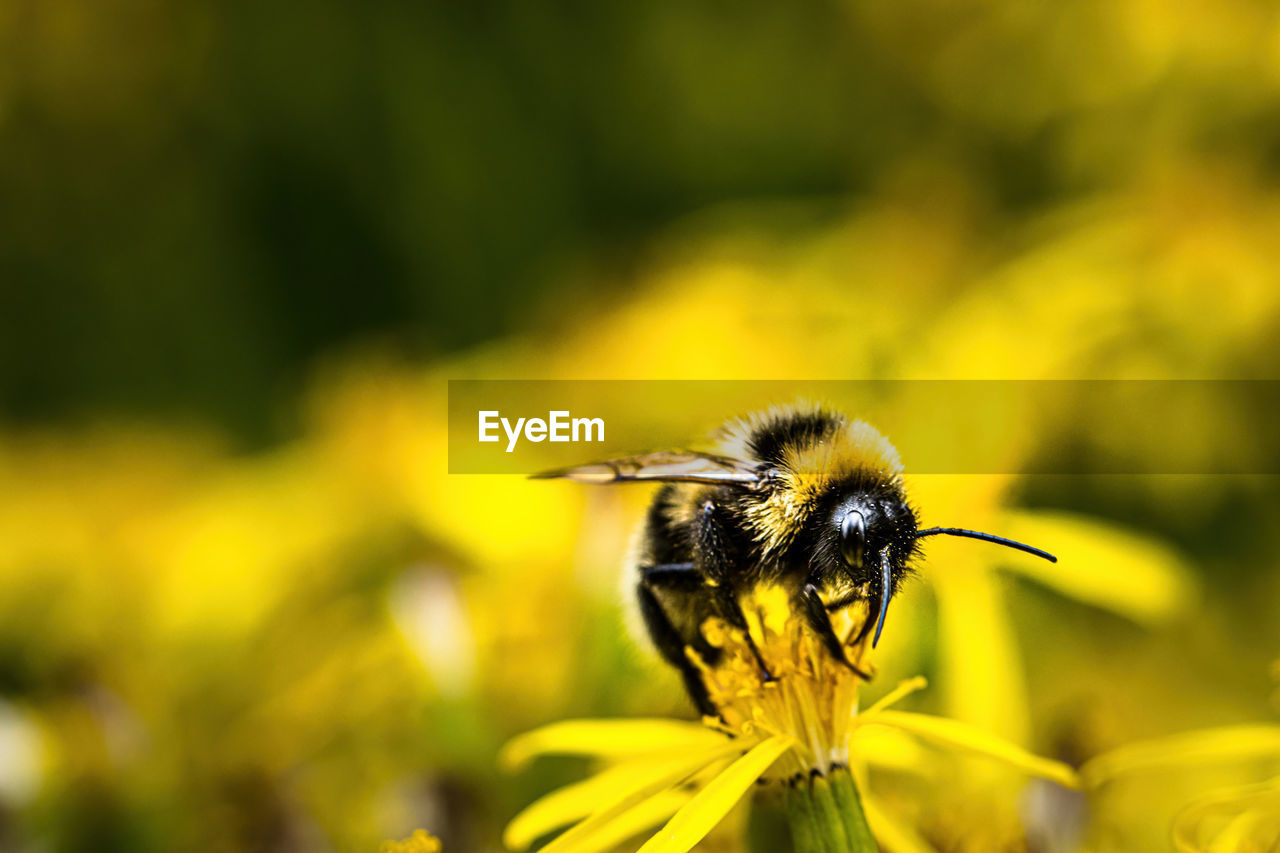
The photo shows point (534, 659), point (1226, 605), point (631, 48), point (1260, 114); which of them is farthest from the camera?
point (631, 48)

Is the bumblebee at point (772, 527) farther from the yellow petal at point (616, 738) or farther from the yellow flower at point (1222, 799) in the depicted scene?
the yellow flower at point (1222, 799)

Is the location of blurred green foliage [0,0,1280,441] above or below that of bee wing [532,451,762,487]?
above

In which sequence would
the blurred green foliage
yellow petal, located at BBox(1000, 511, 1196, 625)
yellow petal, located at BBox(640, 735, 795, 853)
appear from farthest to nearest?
the blurred green foliage < yellow petal, located at BBox(1000, 511, 1196, 625) < yellow petal, located at BBox(640, 735, 795, 853)

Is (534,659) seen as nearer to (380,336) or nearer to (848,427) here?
(848,427)

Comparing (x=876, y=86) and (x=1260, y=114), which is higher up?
(x=876, y=86)

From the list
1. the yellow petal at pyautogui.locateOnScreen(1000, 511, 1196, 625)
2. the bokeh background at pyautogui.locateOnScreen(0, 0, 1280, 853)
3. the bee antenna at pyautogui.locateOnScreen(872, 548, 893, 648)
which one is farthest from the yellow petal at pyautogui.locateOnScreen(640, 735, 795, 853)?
the yellow petal at pyautogui.locateOnScreen(1000, 511, 1196, 625)

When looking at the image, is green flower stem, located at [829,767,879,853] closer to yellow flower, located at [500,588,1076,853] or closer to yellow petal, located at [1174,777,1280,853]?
yellow flower, located at [500,588,1076,853]

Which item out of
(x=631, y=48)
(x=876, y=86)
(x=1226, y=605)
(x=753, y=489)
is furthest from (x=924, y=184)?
(x=753, y=489)

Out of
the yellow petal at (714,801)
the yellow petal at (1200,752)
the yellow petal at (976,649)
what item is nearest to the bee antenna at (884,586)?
the yellow petal at (714,801)
